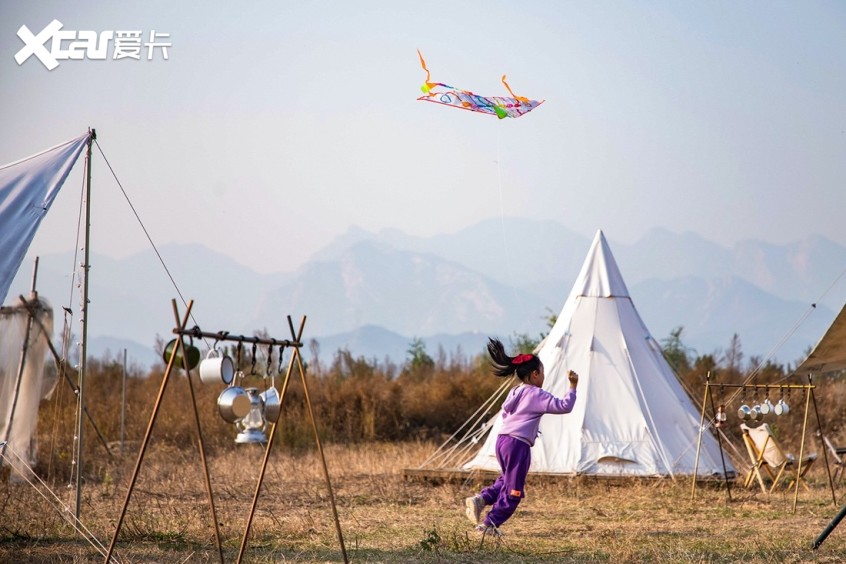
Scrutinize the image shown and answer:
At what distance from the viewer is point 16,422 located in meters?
8.66

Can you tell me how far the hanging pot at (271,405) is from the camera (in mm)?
5695

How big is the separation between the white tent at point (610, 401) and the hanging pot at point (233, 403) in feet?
19.3

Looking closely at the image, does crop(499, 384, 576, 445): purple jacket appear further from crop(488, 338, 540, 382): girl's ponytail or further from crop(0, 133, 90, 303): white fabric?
crop(0, 133, 90, 303): white fabric

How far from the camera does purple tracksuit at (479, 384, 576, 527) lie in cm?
739

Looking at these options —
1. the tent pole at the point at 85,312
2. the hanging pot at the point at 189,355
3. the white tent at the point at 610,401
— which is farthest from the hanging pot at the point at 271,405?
the white tent at the point at 610,401

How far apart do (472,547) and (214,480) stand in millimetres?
4904

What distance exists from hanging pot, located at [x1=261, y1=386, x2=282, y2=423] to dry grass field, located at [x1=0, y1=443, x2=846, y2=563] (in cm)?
116

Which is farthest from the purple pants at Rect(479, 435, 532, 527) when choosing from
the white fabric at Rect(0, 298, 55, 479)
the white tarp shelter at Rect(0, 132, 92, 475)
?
the white fabric at Rect(0, 298, 55, 479)

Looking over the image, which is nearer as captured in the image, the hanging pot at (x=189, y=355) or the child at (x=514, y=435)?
the hanging pot at (x=189, y=355)

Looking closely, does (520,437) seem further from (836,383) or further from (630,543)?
(836,383)

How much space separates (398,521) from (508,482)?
1346 mm

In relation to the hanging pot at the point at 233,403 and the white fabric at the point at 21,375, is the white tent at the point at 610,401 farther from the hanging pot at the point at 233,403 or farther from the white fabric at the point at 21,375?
the hanging pot at the point at 233,403

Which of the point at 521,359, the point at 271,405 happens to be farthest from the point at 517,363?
the point at 271,405

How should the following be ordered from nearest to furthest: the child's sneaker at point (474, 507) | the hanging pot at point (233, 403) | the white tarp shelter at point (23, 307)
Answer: the hanging pot at point (233, 403)
the white tarp shelter at point (23, 307)
the child's sneaker at point (474, 507)
